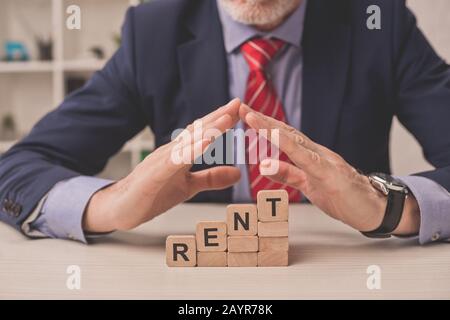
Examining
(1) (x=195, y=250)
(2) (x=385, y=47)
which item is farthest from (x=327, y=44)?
(1) (x=195, y=250)

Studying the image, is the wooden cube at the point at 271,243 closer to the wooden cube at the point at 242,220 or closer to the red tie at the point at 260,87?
the wooden cube at the point at 242,220

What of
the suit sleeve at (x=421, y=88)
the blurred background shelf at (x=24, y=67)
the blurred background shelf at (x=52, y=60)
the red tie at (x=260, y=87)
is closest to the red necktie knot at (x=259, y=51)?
the red tie at (x=260, y=87)

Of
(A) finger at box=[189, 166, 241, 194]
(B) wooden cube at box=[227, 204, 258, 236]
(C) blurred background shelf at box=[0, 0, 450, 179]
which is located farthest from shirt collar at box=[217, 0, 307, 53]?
(C) blurred background shelf at box=[0, 0, 450, 179]

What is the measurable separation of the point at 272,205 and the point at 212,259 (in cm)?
9

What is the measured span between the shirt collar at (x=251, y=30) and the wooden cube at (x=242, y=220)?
15.0 inches

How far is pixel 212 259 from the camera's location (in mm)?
629

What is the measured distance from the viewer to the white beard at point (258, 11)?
0.90 metres

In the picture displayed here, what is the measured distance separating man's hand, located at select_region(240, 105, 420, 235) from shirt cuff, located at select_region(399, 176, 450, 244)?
0.04 ft

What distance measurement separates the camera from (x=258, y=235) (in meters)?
0.62

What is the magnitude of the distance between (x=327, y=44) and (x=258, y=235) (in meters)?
0.40

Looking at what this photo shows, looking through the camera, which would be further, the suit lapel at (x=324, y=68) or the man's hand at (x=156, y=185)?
the suit lapel at (x=324, y=68)

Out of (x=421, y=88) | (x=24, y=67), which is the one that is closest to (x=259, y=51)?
(x=421, y=88)

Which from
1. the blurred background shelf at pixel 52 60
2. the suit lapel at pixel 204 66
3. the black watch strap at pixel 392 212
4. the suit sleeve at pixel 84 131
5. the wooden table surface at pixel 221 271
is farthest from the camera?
the blurred background shelf at pixel 52 60

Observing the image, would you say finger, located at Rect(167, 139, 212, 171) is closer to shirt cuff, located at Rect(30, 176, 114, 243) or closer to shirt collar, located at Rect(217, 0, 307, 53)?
shirt cuff, located at Rect(30, 176, 114, 243)
